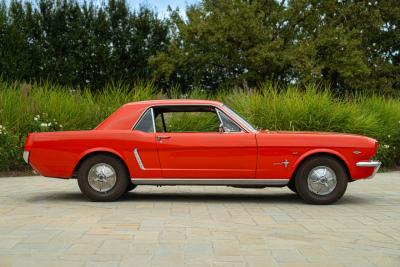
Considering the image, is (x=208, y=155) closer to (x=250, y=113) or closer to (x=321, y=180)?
(x=321, y=180)

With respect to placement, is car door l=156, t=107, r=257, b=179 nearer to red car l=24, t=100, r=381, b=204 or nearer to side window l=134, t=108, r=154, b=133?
red car l=24, t=100, r=381, b=204

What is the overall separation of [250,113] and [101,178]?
6666 mm

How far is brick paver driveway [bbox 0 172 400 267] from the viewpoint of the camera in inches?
203

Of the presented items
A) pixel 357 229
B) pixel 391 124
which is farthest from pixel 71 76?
pixel 357 229

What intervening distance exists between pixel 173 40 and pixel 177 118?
72.4ft

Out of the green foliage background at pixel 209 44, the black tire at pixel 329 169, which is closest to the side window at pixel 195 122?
the black tire at pixel 329 169

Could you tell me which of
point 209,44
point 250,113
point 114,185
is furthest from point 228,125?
point 209,44

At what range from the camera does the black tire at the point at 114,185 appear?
8.59 meters

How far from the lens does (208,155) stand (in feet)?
27.8

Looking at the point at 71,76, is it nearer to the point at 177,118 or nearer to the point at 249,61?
the point at 249,61

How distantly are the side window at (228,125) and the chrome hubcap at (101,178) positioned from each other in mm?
1727

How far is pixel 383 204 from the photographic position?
29.2ft

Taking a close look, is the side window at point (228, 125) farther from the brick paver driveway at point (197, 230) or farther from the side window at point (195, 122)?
the side window at point (195, 122)

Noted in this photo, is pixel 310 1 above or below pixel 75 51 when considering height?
above
